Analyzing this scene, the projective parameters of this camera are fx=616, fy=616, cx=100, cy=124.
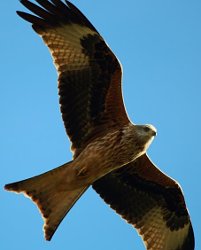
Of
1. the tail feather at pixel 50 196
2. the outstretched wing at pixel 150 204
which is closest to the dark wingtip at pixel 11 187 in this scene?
the tail feather at pixel 50 196

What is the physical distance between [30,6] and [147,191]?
364cm

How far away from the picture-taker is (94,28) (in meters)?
9.88

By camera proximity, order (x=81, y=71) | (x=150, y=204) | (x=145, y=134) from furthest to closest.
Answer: (x=150, y=204) < (x=81, y=71) < (x=145, y=134)

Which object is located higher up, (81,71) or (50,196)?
(81,71)

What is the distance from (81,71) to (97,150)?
4.34 feet

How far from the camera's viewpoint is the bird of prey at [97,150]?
30.9 feet

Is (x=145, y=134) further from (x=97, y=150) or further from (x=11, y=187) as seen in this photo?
(x=11, y=187)

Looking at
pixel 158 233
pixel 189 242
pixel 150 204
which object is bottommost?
pixel 189 242

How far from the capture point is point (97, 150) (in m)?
9.62

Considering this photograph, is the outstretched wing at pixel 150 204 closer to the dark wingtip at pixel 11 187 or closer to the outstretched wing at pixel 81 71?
the outstretched wing at pixel 81 71

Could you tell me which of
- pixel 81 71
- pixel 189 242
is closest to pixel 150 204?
pixel 189 242

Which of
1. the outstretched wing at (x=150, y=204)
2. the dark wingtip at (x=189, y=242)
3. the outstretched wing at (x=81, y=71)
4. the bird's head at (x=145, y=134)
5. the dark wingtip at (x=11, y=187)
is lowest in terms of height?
the dark wingtip at (x=189, y=242)

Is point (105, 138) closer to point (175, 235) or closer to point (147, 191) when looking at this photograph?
point (147, 191)

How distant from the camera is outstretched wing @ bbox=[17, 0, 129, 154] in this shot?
9.75 m
